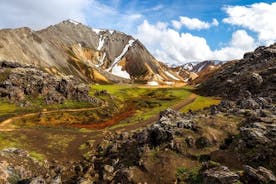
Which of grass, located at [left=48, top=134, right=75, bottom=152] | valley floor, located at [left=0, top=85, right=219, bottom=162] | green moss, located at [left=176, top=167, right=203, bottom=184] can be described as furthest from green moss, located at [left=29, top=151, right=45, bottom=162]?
green moss, located at [left=176, top=167, right=203, bottom=184]

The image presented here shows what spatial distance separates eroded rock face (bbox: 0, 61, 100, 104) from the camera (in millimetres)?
141250

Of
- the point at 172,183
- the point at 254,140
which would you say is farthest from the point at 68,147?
the point at 254,140

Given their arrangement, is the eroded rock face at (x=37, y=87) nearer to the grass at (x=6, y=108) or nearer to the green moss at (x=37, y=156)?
the grass at (x=6, y=108)

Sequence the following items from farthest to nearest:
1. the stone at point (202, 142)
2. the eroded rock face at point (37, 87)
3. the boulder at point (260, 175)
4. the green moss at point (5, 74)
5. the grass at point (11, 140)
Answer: the green moss at point (5, 74)
the eroded rock face at point (37, 87)
the grass at point (11, 140)
the stone at point (202, 142)
the boulder at point (260, 175)

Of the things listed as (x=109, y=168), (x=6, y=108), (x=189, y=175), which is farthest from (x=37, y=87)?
(x=189, y=175)

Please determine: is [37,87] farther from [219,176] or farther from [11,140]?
[219,176]

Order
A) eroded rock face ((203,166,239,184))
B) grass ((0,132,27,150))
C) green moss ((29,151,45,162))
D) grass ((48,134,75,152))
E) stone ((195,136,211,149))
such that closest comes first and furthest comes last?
eroded rock face ((203,166,239,184)) → stone ((195,136,211,149)) → green moss ((29,151,45,162)) → grass ((0,132,27,150)) → grass ((48,134,75,152))

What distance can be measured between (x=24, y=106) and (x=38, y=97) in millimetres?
9811

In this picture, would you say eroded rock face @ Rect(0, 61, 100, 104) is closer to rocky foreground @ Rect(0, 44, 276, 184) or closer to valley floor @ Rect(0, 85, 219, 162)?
valley floor @ Rect(0, 85, 219, 162)

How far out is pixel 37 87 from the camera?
485 feet

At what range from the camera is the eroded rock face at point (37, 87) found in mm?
141250

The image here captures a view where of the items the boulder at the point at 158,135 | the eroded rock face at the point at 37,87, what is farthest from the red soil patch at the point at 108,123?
the boulder at the point at 158,135

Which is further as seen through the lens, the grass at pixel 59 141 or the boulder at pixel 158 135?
the grass at pixel 59 141

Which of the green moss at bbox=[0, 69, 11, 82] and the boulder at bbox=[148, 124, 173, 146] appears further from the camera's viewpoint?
the green moss at bbox=[0, 69, 11, 82]
